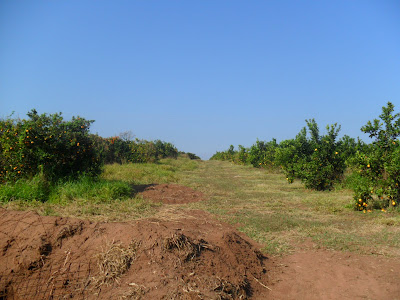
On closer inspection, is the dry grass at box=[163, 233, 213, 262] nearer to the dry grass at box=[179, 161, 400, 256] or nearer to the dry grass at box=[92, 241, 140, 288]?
the dry grass at box=[92, 241, 140, 288]

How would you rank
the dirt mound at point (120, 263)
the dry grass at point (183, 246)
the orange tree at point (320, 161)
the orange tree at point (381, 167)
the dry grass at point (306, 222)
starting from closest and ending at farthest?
the dirt mound at point (120, 263), the dry grass at point (183, 246), the dry grass at point (306, 222), the orange tree at point (381, 167), the orange tree at point (320, 161)

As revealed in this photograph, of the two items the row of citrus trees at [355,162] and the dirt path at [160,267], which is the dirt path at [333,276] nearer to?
the dirt path at [160,267]

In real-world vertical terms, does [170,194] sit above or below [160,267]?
above

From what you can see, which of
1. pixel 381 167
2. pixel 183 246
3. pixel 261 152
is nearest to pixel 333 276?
pixel 183 246

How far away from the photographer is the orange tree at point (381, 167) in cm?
728

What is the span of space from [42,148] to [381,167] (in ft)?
29.5

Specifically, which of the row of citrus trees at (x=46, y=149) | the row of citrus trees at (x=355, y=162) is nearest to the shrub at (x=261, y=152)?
the row of citrus trees at (x=355, y=162)

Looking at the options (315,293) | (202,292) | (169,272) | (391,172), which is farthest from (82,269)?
(391,172)

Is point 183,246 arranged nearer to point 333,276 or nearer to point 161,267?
point 161,267

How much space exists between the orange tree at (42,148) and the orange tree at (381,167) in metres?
7.84

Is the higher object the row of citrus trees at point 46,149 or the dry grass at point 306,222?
the row of citrus trees at point 46,149

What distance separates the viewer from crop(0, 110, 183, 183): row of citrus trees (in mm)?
7656

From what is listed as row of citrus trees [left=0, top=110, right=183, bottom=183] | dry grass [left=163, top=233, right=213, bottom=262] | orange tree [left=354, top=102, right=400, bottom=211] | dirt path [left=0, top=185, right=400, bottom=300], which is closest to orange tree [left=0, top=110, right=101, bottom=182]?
row of citrus trees [left=0, top=110, right=183, bottom=183]

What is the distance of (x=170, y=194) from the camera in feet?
31.2
